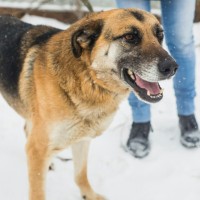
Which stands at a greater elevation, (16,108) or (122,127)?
(16,108)

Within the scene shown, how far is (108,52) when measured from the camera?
7.69ft

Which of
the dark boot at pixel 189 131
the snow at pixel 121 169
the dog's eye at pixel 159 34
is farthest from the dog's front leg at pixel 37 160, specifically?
the dark boot at pixel 189 131

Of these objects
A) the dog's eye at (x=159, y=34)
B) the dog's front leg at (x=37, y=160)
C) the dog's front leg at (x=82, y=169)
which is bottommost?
the dog's front leg at (x=82, y=169)

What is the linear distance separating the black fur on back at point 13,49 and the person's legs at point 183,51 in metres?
0.87

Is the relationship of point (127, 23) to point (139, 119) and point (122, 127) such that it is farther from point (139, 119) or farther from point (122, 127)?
point (122, 127)

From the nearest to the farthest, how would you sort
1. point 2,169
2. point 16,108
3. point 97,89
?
1. point 97,89
2. point 16,108
3. point 2,169

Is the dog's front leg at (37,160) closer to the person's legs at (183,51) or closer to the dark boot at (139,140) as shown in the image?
the dark boot at (139,140)

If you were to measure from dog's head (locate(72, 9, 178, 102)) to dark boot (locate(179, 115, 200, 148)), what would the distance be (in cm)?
109

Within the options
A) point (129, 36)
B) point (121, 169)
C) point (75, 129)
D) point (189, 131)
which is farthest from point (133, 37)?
point (189, 131)

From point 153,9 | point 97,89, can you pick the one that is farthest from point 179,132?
point 153,9

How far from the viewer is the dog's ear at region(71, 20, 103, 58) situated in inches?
92.2

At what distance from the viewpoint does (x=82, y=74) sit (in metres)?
2.46

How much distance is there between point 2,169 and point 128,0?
1531 millimetres

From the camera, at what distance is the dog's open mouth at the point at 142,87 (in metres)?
2.41
